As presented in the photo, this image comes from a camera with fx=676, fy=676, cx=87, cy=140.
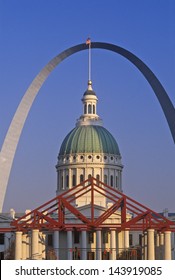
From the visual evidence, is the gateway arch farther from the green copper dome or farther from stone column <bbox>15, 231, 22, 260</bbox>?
the green copper dome

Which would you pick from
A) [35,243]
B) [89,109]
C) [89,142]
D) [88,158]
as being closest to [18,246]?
[35,243]

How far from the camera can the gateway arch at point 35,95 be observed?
204 feet

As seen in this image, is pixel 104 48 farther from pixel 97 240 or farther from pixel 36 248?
pixel 97 240

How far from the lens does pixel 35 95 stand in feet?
229

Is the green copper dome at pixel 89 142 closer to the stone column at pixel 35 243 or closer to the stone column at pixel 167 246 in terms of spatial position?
the stone column at pixel 35 243

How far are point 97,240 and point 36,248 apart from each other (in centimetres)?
3412

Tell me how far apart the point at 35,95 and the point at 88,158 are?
6793 cm

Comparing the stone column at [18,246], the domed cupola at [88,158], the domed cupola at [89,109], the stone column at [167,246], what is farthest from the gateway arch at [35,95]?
the domed cupola at [89,109]

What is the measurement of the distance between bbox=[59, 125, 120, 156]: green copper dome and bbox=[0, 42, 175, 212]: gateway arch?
65.5 metres

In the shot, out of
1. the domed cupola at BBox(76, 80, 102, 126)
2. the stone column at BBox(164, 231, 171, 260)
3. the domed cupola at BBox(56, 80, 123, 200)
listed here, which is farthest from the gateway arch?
the domed cupola at BBox(76, 80, 102, 126)

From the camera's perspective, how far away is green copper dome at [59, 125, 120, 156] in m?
137

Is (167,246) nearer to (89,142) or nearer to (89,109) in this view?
(89,142)

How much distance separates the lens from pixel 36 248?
61.5 meters
